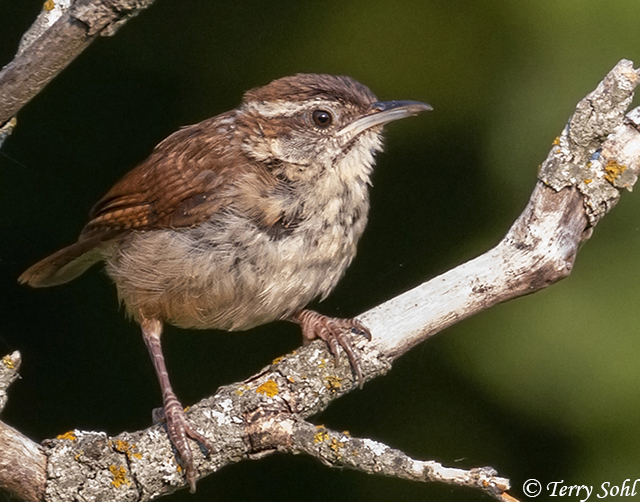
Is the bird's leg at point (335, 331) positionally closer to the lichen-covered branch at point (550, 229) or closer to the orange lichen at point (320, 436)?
the lichen-covered branch at point (550, 229)

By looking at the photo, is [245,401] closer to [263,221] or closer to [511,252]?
[263,221]

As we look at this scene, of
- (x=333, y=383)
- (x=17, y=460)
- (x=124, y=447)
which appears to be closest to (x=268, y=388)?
(x=333, y=383)

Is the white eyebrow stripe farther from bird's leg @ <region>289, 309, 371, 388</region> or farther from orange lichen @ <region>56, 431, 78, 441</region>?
orange lichen @ <region>56, 431, 78, 441</region>

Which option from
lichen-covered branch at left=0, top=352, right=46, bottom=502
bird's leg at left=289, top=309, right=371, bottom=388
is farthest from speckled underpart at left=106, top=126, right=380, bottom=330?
lichen-covered branch at left=0, top=352, right=46, bottom=502

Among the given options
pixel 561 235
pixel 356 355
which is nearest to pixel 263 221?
pixel 356 355

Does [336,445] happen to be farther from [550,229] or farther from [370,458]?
[550,229]
